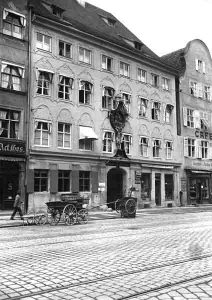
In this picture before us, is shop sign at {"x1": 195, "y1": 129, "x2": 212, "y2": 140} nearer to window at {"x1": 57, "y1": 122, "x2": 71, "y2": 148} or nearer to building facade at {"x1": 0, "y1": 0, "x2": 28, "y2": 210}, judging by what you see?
window at {"x1": 57, "y1": 122, "x2": 71, "y2": 148}

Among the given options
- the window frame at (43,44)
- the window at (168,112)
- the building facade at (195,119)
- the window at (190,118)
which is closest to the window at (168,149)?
the building facade at (195,119)

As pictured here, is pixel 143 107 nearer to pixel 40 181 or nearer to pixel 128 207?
pixel 40 181

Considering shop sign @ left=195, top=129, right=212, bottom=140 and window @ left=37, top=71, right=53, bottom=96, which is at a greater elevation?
window @ left=37, top=71, right=53, bottom=96

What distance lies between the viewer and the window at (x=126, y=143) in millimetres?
32938

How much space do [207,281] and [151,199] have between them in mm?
28835

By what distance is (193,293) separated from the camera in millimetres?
5672

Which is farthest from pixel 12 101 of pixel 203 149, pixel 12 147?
pixel 203 149

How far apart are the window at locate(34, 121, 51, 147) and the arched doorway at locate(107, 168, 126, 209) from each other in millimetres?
6981

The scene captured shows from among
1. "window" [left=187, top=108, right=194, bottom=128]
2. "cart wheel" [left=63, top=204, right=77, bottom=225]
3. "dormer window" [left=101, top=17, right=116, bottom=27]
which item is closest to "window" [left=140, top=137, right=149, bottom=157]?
"window" [left=187, top=108, right=194, bottom=128]

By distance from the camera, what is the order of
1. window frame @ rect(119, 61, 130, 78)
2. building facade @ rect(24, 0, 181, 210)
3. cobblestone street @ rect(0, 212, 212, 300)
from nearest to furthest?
cobblestone street @ rect(0, 212, 212, 300), building facade @ rect(24, 0, 181, 210), window frame @ rect(119, 61, 130, 78)

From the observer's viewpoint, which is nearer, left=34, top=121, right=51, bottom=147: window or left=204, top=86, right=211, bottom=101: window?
left=34, top=121, right=51, bottom=147: window

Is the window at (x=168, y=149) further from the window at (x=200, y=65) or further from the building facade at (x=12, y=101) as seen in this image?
the building facade at (x=12, y=101)

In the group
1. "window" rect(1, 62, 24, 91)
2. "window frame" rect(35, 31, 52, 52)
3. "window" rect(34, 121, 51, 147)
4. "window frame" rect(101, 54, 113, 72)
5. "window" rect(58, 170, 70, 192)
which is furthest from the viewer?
"window frame" rect(101, 54, 113, 72)

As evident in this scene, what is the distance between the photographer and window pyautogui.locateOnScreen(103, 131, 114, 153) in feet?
104
